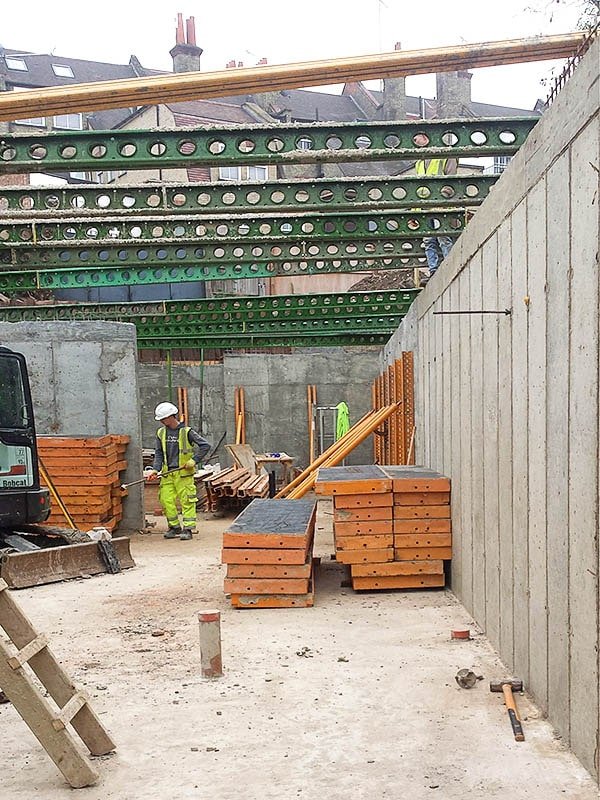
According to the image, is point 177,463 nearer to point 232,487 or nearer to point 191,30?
point 232,487

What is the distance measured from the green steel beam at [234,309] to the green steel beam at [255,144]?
6.87m

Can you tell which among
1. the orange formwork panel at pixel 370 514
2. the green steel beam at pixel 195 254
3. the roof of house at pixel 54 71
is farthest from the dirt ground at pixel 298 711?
the roof of house at pixel 54 71

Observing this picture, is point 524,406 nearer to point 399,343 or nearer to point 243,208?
point 243,208

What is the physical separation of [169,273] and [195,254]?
923 mm

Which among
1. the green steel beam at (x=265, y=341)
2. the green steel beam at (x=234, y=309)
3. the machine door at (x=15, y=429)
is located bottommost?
the machine door at (x=15, y=429)

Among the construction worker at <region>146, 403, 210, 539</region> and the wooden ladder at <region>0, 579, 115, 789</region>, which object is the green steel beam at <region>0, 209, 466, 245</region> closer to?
the construction worker at <region>146, 403, 210, 539</region>

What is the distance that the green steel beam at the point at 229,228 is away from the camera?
1233 centimetres

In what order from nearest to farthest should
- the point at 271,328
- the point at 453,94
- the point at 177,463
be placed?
the point at 177,463 < the point at 271,328 < the point at 453,94

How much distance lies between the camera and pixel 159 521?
16.0m

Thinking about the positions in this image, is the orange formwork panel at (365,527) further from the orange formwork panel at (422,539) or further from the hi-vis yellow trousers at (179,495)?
the hi-vis yellow trousers at (179,495)

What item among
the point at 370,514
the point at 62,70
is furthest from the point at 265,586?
the point at 62,70

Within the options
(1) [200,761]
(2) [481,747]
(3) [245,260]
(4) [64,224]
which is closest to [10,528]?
(4) [64,224]

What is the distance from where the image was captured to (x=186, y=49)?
4247 cm

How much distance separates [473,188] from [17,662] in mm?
8571
